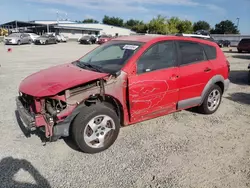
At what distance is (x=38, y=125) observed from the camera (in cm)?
336

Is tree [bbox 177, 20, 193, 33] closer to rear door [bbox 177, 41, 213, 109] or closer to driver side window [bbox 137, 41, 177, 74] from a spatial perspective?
rear door [bbox 177, 41, 213, 109]

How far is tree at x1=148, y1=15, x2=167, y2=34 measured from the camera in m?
63.5

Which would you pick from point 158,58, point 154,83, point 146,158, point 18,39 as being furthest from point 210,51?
point 18,39

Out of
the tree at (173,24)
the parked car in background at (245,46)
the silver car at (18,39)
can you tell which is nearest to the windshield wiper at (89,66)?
the parked car in background at (245,46)

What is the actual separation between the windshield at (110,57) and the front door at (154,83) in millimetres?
277

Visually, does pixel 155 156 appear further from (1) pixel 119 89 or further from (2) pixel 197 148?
(1) pixel 119 89

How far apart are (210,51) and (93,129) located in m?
3.19

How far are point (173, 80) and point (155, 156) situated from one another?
4.84ft

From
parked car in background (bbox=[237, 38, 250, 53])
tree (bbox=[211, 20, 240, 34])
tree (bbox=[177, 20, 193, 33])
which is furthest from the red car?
tree (bbox=[211, 20, 240, 34])

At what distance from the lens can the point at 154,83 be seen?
13.5ft

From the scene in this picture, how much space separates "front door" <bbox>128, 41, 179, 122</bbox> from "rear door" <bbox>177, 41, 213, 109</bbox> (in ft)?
0.59

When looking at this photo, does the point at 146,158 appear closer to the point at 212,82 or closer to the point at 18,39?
the point at 212,82

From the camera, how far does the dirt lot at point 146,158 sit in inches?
120

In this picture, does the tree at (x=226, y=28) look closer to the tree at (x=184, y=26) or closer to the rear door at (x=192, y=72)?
the tree at (x=184, y=26)
